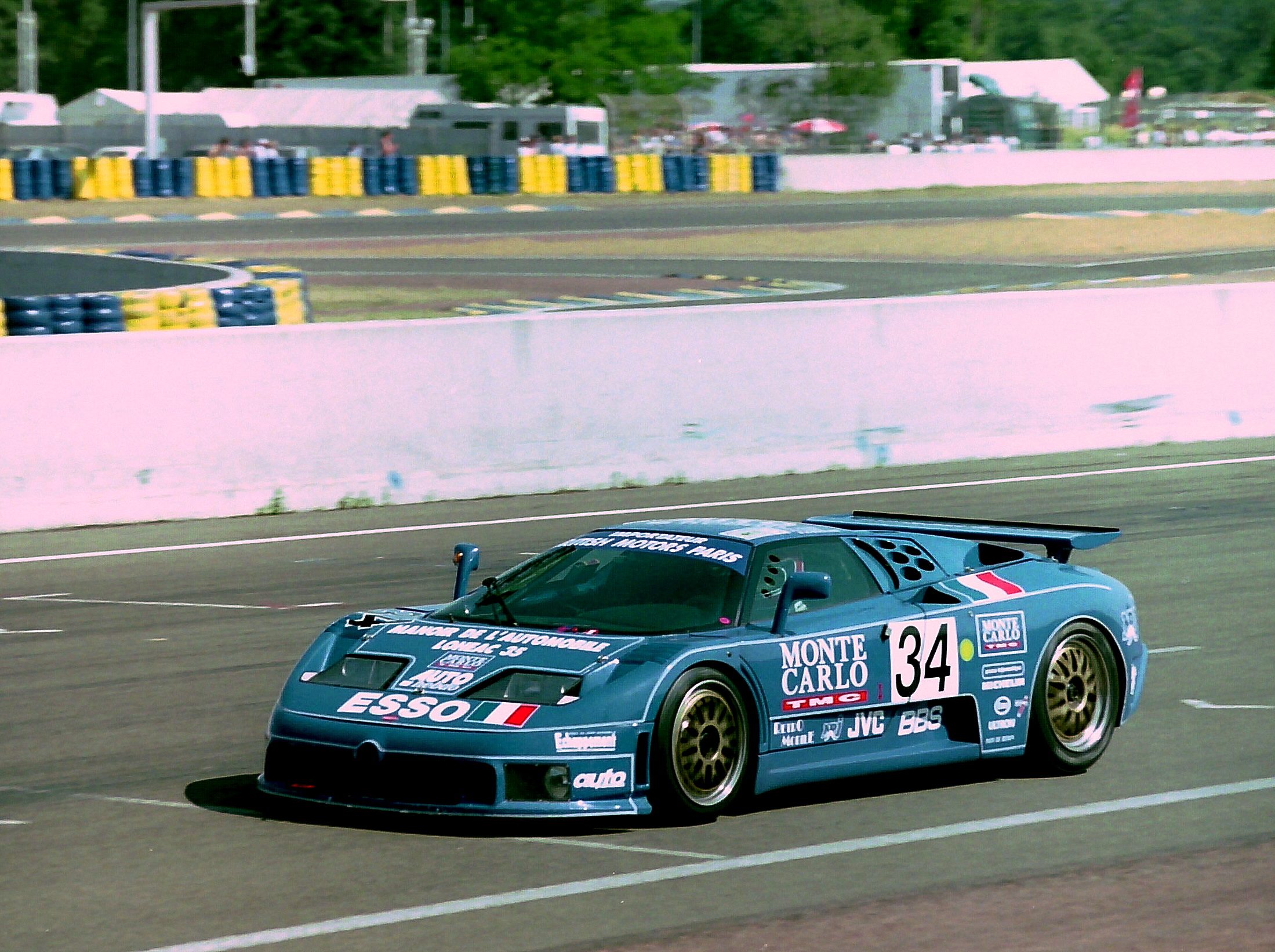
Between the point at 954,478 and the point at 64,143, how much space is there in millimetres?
50864

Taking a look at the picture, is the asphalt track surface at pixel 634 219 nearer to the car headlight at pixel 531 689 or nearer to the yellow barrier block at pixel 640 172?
the yellow barrier block at pixel 640 172

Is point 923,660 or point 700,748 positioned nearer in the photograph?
point 700,748

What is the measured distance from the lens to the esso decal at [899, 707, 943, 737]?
25.2 ft

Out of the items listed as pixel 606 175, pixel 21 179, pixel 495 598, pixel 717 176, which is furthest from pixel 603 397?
pixel 717 176

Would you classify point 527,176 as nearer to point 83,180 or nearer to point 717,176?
point 717,176

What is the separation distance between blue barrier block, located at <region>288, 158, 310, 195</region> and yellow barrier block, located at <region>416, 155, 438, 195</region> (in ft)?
9.49

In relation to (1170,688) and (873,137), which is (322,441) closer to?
(1170,688)

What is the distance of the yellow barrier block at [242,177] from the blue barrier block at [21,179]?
4901 mm

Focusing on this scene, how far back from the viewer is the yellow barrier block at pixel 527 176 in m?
54.4

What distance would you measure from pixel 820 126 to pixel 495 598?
56.0 meters

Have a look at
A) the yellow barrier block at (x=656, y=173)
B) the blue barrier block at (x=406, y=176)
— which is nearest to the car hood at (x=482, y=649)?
the blue barrier block at (x=406, y=176)

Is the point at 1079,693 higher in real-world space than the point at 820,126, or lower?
lower

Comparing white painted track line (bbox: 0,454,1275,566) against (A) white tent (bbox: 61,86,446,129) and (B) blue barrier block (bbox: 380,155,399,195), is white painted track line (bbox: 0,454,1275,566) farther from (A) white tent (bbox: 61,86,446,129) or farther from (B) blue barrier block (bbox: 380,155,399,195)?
(A) white tent (bbox: 61,86,446,129)

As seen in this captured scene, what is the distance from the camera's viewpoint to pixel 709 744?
280 inches
